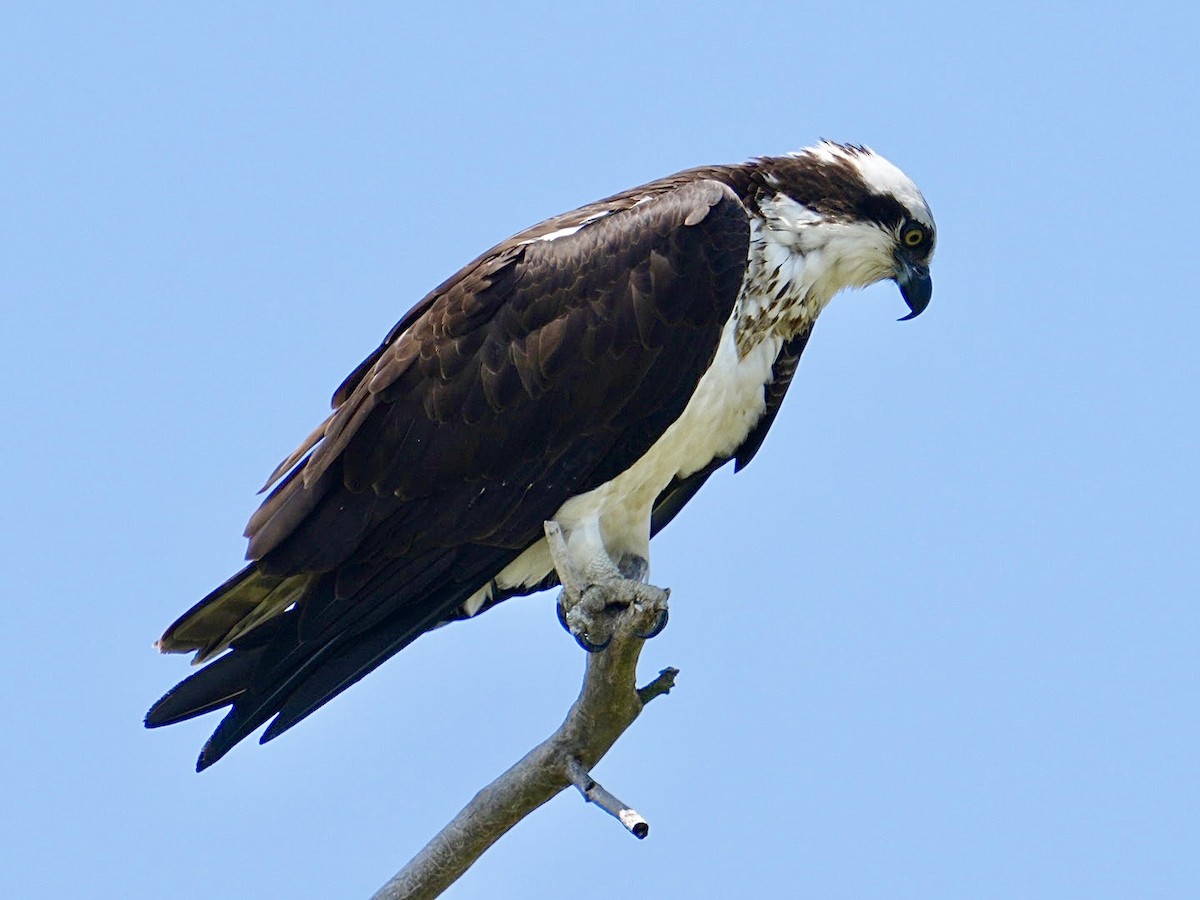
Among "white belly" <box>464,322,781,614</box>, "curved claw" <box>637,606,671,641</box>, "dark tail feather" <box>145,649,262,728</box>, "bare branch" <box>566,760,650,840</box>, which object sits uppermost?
"dark tail feather" <box>145,649,262,728</box>

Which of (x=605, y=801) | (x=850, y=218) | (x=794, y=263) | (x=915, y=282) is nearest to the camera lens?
(x=605, y=801)

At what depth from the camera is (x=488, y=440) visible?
5988 mm

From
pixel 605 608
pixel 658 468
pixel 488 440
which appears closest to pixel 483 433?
pixel 488 440

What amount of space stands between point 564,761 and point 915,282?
2746 mm

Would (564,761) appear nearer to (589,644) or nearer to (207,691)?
(589,644)

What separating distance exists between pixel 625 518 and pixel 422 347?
1030 millimetres

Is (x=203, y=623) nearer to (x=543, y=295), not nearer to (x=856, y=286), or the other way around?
(x=543, y=295)

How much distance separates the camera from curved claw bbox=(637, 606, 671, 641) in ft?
16.9

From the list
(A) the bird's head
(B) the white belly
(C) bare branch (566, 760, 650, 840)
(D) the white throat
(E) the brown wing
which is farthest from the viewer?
(A) the bird's head

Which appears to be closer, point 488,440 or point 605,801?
point 605,801

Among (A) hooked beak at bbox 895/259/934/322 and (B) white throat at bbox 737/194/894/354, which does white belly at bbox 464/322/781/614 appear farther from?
(A) hooked beak at bbox 895/259/934/322

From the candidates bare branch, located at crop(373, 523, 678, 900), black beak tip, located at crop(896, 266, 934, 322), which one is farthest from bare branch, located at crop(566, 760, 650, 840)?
black beak tip, located at crop(896, 266, 934, 322)

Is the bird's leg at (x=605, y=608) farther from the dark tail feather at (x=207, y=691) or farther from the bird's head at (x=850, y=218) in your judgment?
the bird's head at (x=850, y=218)

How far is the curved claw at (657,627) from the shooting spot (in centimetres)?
514
